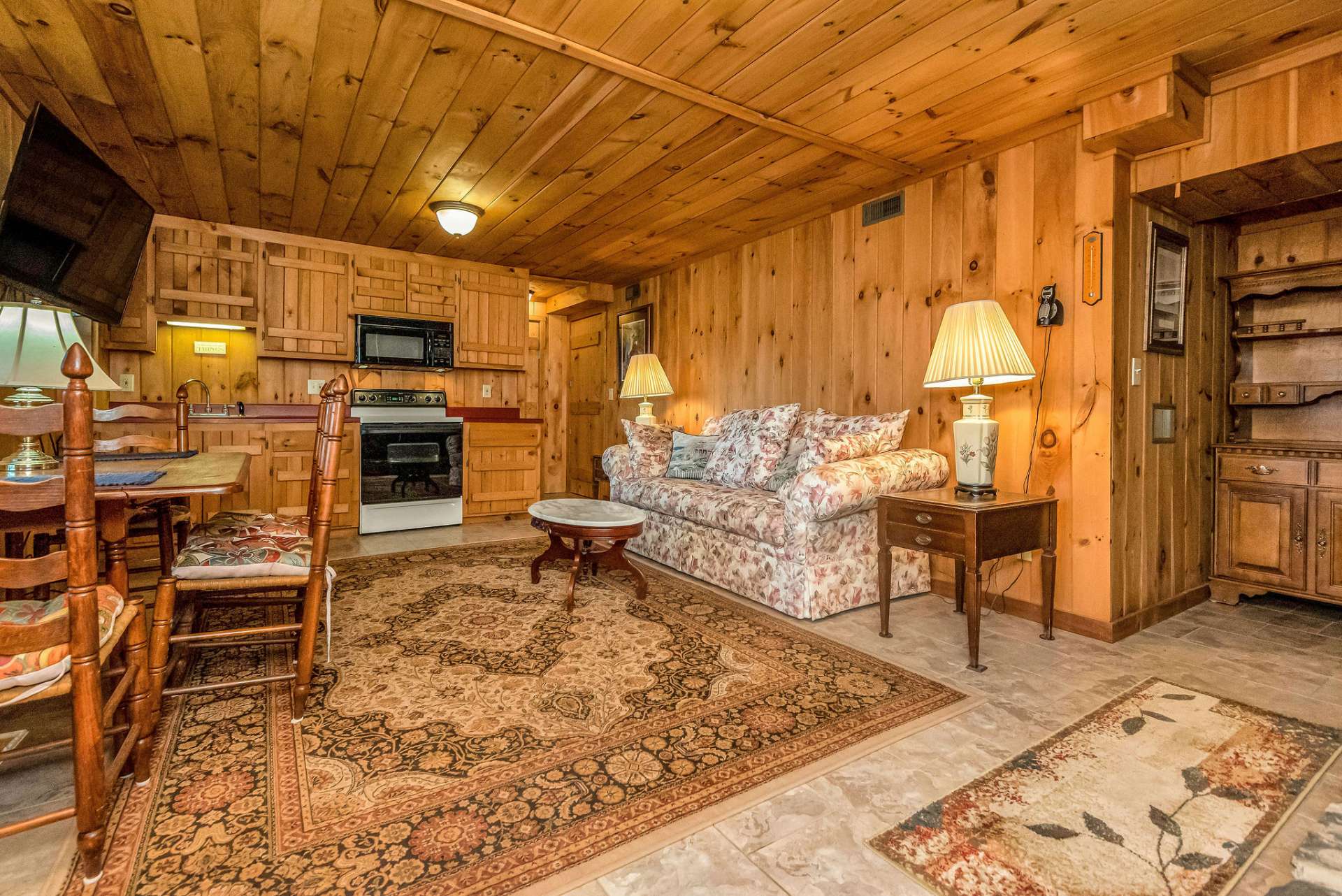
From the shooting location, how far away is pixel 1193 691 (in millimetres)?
2072

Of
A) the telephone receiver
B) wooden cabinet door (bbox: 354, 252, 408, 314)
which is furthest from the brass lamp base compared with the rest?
the telephone receiver

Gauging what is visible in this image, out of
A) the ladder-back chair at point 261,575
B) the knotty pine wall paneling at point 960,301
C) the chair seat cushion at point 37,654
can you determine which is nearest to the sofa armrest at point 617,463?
the knotty pine wall paneling at point 960,301

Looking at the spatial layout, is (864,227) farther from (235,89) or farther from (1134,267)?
(235,89)

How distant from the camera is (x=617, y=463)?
166 inches

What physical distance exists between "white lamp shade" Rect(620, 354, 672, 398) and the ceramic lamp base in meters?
2.53

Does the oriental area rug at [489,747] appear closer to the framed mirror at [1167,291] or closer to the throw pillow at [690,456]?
the throw pillow at [690,456]

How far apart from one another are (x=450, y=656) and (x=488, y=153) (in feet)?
7.89

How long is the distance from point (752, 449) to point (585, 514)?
112 centimetres

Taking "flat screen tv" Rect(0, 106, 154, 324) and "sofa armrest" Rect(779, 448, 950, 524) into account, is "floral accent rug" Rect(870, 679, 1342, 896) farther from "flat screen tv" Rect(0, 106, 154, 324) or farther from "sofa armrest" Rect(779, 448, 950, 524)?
"flat screen tv" Rect(0, 106, 154, 324)

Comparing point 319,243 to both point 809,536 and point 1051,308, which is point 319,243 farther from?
point 1051,308

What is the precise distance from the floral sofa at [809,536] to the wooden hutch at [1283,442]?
4.66 ft

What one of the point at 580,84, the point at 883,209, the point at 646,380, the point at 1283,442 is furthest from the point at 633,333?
the point at 1283,442

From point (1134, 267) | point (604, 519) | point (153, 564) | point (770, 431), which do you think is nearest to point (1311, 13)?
point (1134, 267)

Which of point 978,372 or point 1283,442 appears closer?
point 978,372
